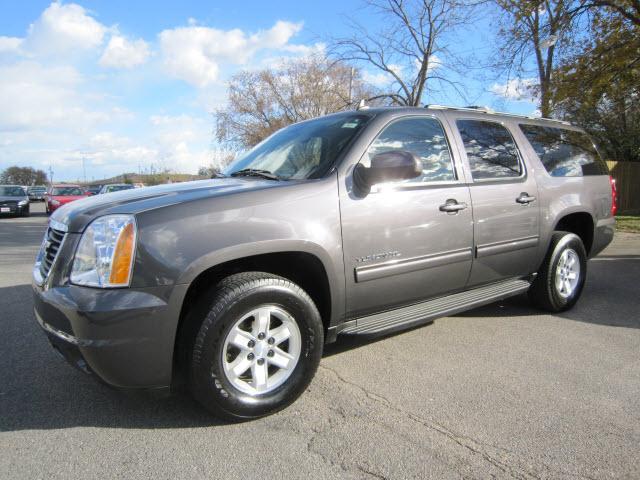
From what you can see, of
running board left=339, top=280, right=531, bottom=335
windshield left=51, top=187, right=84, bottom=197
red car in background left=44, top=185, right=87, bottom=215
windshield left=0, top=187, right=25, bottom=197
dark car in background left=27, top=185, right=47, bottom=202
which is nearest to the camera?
running board left=339, top=280, right=531, bottom=335

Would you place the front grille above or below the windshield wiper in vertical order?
below

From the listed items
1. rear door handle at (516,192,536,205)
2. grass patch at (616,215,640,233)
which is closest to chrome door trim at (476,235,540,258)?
rear door handle at (516,192,536,205)

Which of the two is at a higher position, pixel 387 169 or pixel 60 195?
pixel 60 195

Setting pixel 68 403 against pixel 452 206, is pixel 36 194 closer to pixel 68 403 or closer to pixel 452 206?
pixel 68 403

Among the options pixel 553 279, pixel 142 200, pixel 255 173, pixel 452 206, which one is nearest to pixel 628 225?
pixel 553 279

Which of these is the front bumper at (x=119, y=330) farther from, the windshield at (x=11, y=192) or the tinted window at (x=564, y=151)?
the windshield at (x=11, y=192)

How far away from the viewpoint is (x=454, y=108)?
3.81 meters

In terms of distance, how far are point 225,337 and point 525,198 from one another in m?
2.83

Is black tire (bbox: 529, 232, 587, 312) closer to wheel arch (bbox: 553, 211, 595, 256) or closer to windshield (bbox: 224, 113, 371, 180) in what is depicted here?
wheel arch (bbox: 553, 211, 595, 256)

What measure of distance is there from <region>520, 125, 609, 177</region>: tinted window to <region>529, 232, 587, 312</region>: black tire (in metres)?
0.62

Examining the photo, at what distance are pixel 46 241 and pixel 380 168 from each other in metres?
2.10

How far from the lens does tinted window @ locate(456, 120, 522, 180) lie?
372 centimetres

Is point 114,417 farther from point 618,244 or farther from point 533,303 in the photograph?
point 618,244

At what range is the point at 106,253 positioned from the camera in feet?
7.59
